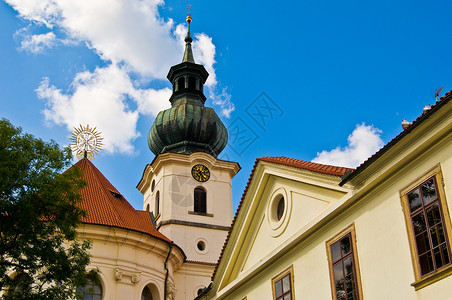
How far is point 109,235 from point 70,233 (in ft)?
37.6

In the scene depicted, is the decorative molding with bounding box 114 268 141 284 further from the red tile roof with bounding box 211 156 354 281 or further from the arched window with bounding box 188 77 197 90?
the arched window with bounding box 188 77 197 90

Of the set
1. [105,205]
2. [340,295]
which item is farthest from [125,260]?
[340,295]

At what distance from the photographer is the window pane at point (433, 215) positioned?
9367mm

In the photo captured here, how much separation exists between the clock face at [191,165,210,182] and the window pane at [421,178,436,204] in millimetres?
24608

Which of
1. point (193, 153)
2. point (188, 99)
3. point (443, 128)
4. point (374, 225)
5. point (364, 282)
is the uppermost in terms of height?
point (188, 99)

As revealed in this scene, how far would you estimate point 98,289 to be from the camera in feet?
78.5

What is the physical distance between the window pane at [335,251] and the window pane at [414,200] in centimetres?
238

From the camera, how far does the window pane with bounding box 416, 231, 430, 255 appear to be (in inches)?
373

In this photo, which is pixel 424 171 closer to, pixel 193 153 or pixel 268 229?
pixel 268 229

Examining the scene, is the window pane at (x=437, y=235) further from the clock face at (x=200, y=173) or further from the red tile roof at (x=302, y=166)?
the clock face at (x=200, y=173)

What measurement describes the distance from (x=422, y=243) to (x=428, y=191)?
855 millimetres

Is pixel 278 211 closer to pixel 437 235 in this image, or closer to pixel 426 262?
pixel 426 262

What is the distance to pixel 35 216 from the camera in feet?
40.9

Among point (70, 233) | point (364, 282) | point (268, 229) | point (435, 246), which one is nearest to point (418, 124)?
point (435, 246)
